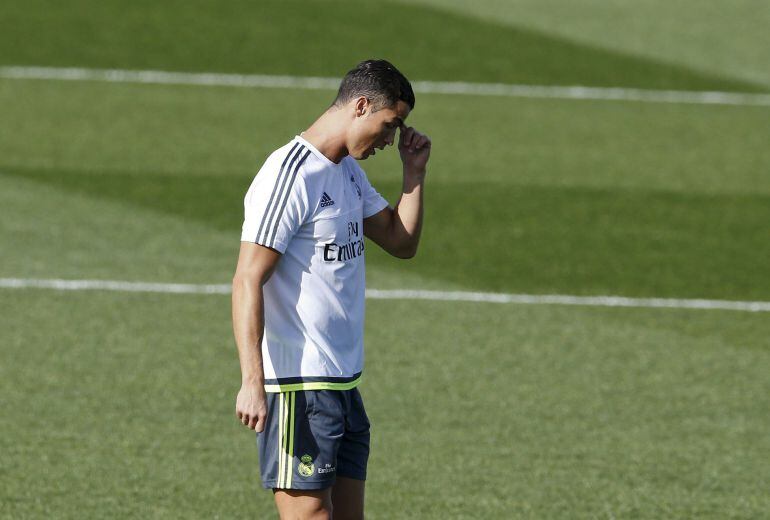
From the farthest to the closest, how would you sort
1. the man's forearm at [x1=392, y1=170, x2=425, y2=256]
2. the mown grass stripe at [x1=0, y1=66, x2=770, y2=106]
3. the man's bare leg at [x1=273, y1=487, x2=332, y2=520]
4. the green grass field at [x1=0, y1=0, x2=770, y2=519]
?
the mown grass stripe at [x1=0, y1=66, x2=770, y2=106], the green grass field at [x1=0, y1=0, x2=770, y2=519], the man's forearm at [x1=392, y1=170, x2=425, y2=256], the man's bare leg at [x1=273, y1=487, x2=332, y2=520]

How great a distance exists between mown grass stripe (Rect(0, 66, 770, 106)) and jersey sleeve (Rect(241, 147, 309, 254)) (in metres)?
12.7

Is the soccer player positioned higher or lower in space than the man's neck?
lower

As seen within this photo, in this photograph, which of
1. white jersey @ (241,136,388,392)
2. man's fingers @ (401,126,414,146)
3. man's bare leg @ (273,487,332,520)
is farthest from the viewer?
man's fingers @ (401,126,414,146)

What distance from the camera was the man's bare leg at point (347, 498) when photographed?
581cm

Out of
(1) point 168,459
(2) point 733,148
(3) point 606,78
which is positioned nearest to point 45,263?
(1) point 168,459

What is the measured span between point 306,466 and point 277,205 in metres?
0.94

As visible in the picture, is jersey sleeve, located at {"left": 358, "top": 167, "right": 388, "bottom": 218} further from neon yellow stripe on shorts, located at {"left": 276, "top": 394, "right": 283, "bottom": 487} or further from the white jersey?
neon yellow stripe on shorts, located at {"left": 276, "top": 394, "right": 283, "bottom": 487}

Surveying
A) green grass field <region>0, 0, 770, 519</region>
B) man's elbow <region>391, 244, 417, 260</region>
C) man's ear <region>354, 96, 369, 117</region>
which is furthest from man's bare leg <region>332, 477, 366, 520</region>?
green grass field <region>0, 0, 770, 519</region>

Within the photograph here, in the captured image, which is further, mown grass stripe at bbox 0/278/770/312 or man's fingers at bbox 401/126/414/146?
mown grass stripe at bbox 0/278/770/312

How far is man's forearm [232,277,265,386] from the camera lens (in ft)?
17.2

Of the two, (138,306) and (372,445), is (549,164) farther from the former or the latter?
(372,445)

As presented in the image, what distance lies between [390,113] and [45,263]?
6818 mm

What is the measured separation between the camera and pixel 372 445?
8.30 m

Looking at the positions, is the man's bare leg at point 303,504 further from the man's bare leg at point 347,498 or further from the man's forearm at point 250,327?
the man's forearm at point 250,327
